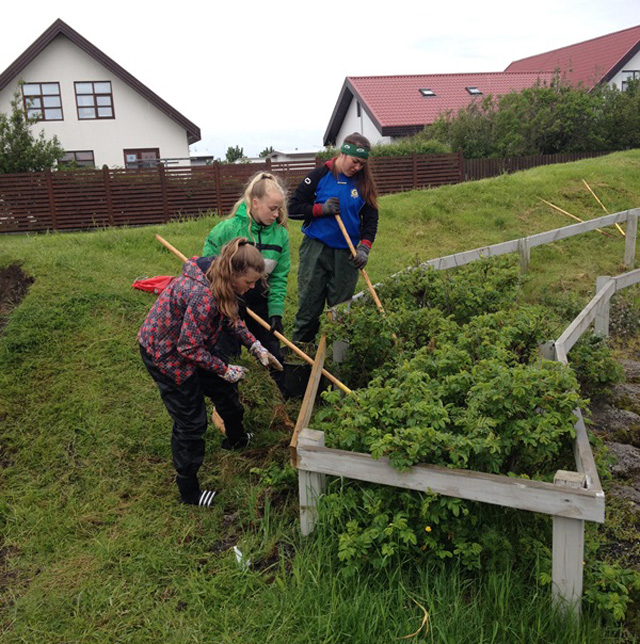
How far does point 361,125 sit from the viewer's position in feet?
103

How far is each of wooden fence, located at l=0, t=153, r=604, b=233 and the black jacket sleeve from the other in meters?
10.4

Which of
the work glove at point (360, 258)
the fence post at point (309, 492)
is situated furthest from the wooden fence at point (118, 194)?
the fence post at point (309, 492)

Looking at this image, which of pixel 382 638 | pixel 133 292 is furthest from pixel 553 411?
pixel 133 292

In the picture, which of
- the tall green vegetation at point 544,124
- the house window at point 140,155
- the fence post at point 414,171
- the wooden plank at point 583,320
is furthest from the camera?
the house window at point 140,155

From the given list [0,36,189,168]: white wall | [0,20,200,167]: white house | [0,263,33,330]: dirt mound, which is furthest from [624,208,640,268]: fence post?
[0,36,189,168]: white wall

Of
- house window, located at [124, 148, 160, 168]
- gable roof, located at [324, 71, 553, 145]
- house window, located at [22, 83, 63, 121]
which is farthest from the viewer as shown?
gable roof, located at [324, 71, 553, 145]

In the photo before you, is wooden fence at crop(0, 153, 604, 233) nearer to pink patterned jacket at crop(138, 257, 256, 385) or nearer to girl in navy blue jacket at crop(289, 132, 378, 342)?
girl in navy blue jacket at crop(289, 132, 378, 342)

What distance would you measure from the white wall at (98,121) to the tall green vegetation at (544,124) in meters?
11.1

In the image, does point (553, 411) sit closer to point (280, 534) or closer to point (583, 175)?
point (280, 534)

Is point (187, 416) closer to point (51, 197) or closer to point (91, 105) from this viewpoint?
point (51, 197)

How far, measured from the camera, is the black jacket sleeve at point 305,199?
492 centimetres

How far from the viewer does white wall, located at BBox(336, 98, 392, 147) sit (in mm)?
29472

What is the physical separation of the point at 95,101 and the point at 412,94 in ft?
47.3

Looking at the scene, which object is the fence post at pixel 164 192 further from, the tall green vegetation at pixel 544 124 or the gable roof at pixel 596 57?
the gable roof at pixel 596 57
